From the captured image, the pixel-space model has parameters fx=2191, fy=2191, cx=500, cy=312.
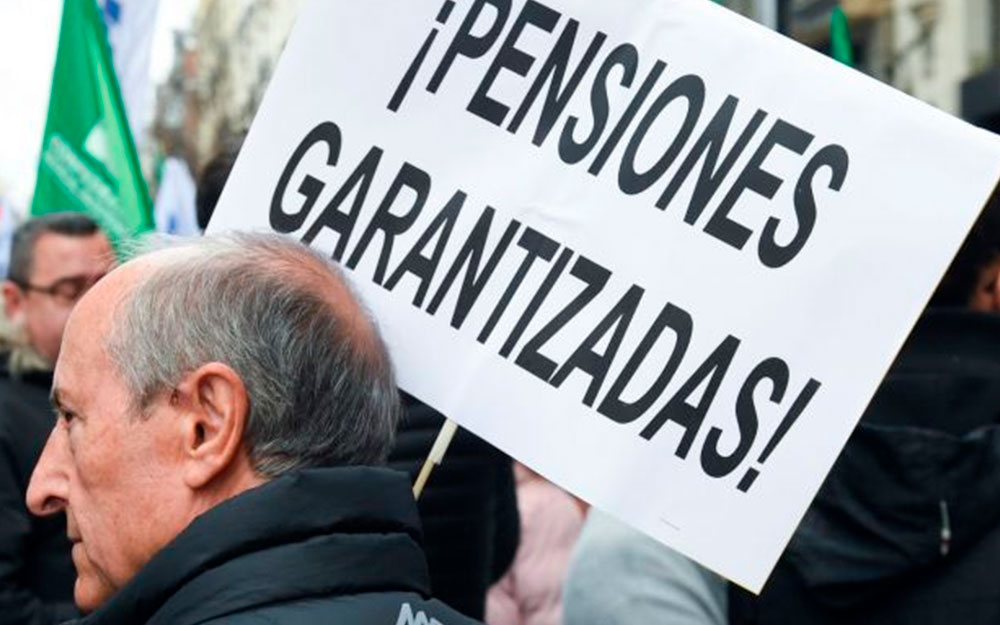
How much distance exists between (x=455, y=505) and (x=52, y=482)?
1.49 metres

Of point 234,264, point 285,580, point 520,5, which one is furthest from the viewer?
point 520,5

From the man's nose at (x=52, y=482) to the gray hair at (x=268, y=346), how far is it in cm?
15

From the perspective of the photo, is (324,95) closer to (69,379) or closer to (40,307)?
(69,379)

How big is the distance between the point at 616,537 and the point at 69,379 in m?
1.07

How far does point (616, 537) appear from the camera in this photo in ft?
10.6

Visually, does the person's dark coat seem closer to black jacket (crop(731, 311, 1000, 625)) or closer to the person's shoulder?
black jacket (crop(731, 311, 1000, 625))

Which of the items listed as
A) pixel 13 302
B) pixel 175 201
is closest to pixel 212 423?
pixel 13 302

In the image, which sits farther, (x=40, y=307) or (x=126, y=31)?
A: (x=126, y=31)

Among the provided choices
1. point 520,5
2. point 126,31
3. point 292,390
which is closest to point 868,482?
point 520,5

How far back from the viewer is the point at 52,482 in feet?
8.06

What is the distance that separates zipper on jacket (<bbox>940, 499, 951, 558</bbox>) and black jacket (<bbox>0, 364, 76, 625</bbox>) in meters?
2.17

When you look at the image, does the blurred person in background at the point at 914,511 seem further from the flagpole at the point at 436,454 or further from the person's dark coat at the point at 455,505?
the person's dark coat at the point at 455,505

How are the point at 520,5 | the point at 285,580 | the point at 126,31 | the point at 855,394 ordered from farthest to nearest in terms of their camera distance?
1. the point at 126,31
2. the point at 520,5
3. the point at 855,394
4. the point at 285,580

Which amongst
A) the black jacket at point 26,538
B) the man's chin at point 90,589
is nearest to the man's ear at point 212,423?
the man's chin at point 90,589
